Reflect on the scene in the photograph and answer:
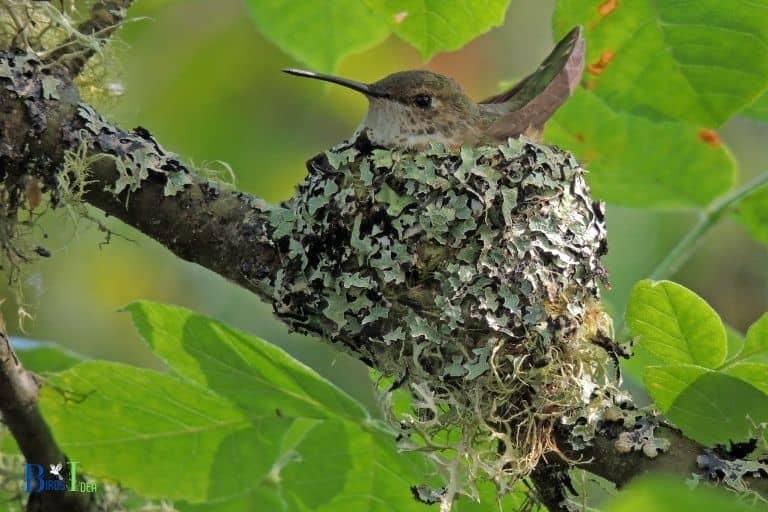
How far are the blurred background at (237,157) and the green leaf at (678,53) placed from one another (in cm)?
315

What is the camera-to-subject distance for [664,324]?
207cm

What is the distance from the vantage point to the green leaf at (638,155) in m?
3.28

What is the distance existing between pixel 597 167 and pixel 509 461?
145 centimetres

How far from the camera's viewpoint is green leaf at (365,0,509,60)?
8.46 ft

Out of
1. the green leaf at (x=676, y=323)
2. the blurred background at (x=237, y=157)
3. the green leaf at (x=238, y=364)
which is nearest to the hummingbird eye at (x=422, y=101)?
the green leaf at (x=238, y=364)

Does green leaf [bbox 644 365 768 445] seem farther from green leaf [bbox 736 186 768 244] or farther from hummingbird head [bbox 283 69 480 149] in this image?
hummingbird head [bbox 283 69 480 149]

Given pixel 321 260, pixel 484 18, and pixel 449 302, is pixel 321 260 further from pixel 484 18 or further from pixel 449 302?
pixel 484 18

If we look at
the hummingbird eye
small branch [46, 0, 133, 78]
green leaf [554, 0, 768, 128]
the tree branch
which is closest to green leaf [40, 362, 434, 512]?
the tree branch

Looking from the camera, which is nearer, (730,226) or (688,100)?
(688,100)

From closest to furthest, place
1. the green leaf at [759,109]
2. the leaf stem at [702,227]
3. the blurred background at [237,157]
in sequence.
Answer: the green leaf at [759,109]
the leaf stem at [702,227]
the blurred background at [237,157]

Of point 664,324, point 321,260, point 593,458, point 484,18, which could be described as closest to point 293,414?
point 321,260

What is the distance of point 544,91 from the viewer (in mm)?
3178

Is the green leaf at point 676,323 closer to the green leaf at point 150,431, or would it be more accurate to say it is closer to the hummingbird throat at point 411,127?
the green leaf at point 150,431

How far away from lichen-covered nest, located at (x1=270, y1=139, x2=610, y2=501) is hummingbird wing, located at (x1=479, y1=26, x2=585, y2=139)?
0.23 meters
